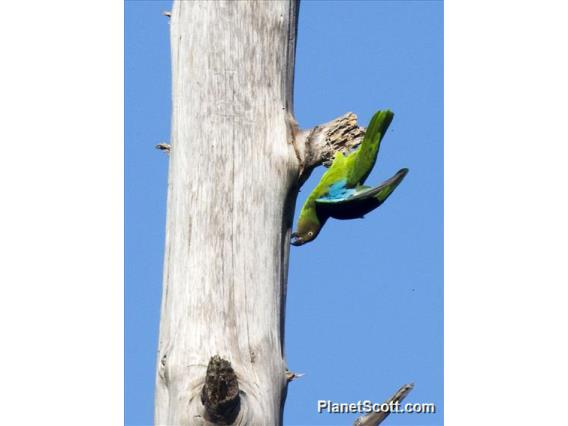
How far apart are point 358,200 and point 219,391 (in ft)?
3.36

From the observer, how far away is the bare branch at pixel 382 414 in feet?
11.0

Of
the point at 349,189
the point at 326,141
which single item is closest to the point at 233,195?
the point at 326,141

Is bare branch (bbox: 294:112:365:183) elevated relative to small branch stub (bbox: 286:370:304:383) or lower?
elevated

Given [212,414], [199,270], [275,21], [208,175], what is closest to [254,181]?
[208,175]

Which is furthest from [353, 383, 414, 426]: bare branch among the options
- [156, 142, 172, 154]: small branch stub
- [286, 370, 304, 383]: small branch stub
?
[156, 142, 172, 154]: small branch stub

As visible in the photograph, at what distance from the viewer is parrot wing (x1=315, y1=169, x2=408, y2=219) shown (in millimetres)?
3549

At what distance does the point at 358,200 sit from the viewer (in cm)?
355

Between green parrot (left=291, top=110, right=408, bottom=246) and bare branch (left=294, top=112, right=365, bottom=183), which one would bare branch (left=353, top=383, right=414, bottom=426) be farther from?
bare branch (left=294, top=112, right=365, bottom=183)

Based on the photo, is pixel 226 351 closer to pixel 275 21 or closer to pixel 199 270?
pixel 199 270

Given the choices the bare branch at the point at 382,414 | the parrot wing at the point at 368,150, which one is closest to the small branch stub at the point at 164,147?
the parrot wing at the point at 368,150

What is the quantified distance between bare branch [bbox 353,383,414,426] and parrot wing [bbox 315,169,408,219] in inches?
27.3

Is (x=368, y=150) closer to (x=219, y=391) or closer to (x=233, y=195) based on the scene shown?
(x=233, y=195)

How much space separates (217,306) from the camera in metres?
3.12

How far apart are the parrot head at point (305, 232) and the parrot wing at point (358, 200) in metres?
0.07
